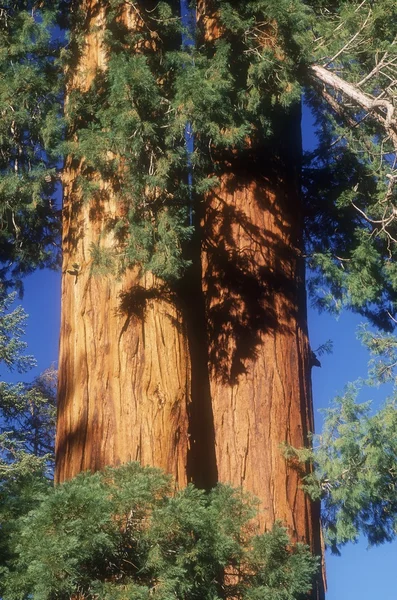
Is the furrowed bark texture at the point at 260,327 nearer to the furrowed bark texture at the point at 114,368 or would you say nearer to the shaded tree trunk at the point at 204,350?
the shaded tree trunk at the point at 204,350

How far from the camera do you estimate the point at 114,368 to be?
427cm

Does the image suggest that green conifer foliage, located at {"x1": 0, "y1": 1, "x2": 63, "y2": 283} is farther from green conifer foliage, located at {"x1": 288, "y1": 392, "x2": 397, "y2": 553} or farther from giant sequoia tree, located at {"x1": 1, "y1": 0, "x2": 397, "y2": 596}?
green conifer foliage, located at {"x1": 288, "y1": 392, "x2": 397, "y2": 553}

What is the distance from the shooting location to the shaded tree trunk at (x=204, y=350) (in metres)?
4.21

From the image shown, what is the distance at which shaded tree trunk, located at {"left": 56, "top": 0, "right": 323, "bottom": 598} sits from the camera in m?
4.21

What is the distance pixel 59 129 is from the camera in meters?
4.84

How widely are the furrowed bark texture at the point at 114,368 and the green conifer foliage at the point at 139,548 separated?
1.21 ft

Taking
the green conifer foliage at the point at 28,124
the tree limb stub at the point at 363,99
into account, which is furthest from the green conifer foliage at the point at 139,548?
the tree limb stub at the point at 363,99

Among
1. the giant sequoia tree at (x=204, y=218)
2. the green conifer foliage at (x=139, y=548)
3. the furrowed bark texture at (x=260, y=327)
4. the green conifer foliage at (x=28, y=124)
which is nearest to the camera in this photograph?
the green conifer foliage at (x=139, y=548)

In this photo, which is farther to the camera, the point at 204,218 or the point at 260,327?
the point at 204,218

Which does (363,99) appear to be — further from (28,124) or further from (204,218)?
(28,124)

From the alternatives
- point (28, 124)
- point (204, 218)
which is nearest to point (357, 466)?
point (204, 218)

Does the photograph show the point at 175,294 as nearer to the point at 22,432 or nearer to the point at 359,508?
the point at 359,508

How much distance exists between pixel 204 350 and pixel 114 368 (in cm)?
75

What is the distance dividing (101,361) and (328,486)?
1.65 metres
